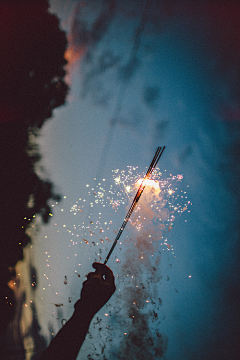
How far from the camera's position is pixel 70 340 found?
83.5 inches

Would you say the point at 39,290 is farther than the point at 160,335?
No

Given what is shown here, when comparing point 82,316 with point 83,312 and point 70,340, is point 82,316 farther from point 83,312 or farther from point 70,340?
point 70,340

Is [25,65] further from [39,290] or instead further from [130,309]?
[130,309]

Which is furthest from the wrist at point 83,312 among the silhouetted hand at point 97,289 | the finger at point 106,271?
the finger at point 106,271

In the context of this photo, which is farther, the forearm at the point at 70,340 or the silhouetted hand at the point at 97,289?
the silhouetted hand at the point at 97,289

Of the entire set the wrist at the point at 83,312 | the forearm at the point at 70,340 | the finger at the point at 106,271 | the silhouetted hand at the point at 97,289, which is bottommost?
the forearm at the point at 70,340

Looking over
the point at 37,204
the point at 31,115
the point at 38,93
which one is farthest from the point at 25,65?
the point at 37,204

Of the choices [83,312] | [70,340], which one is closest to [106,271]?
[83,312]

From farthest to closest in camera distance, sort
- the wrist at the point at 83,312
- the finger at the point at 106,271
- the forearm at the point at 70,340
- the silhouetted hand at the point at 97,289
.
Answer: the finger at the point at 106,271
the silhouetted hand at the point at 97,289
the wrist at the point at 83,312
the forearm at the point at 70,340

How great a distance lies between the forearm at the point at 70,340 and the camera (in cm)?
203

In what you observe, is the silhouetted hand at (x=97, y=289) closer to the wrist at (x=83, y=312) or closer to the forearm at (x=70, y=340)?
the wrist at (x=83, y=312)

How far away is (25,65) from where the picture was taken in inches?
279

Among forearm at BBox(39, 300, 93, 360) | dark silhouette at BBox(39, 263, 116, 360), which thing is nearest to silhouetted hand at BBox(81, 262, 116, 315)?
dark silhouette at BBox(39, 263, 116, 360)

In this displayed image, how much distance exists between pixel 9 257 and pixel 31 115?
696 cm
